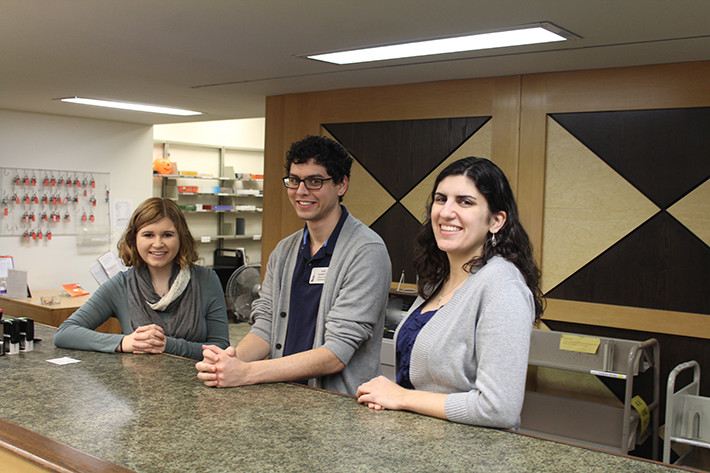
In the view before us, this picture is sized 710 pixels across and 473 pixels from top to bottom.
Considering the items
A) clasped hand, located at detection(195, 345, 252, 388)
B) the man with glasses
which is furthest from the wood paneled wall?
clasped hand, located at detection(195, 345, 252, 388)

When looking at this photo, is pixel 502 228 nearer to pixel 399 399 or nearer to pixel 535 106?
pixel 399 399

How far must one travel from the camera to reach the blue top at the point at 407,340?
1.76 meters

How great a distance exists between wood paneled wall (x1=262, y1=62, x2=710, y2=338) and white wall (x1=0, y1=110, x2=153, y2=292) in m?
3.01

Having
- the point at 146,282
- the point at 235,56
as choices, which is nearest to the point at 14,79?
the point at 235,56

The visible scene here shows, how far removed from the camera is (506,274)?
1.60 metres

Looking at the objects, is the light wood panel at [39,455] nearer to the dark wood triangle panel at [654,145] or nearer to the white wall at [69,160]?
the dark wood triangle panel at [654,145]

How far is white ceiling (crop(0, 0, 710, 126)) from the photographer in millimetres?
2633

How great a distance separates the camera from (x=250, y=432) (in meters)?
1.50

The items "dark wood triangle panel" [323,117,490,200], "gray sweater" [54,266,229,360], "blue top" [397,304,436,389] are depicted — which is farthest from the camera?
"dark wood triangle panel" [323,117,490,200]

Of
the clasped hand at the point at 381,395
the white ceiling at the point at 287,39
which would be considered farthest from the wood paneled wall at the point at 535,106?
the clasped hand at the point at 381,395

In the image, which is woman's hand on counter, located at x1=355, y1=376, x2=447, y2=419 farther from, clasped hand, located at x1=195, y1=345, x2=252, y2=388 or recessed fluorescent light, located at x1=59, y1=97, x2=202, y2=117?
recessed fluorescent light, located at x1=59, y1=97, x2=202, y2=117

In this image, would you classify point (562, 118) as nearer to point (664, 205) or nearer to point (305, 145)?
point (664, 205)

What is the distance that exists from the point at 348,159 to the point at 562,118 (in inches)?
85.8

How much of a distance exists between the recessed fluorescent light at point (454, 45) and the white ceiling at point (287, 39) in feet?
0.36
